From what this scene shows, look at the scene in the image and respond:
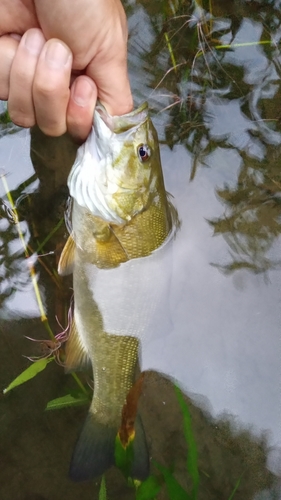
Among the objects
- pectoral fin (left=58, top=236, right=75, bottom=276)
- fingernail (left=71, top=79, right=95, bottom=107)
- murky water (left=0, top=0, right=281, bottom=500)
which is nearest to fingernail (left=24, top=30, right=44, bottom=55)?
fingernail (left=71, top=79, right=95, bottom=107)

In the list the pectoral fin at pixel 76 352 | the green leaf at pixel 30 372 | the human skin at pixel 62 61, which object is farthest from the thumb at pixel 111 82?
the green leaf at pixel 30 372

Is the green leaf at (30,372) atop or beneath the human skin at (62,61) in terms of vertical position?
beneath

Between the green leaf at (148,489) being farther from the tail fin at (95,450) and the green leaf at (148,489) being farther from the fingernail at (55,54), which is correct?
the fingernail at (55,54)

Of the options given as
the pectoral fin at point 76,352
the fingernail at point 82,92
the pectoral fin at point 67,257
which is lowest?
the pectoral fin at point 76,352

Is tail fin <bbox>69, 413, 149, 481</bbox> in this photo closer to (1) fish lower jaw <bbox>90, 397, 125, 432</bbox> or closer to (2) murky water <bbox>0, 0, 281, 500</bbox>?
(1) fish lower jaw <bbox>90, 397, 125, 432</bbox>

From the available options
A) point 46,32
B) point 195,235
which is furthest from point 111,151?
point 195,235

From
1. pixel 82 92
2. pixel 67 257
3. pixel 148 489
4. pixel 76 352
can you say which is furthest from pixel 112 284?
pixel 148 489

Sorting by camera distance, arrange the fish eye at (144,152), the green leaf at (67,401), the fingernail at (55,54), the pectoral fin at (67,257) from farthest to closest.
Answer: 1. the green leaf at (67,401)
2. the pectoral fin at (67,257)
3. the fish eye at (144,152)
4. the fingernail at (55,54)

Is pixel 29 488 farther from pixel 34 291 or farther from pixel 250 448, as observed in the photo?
pixel 250 448
